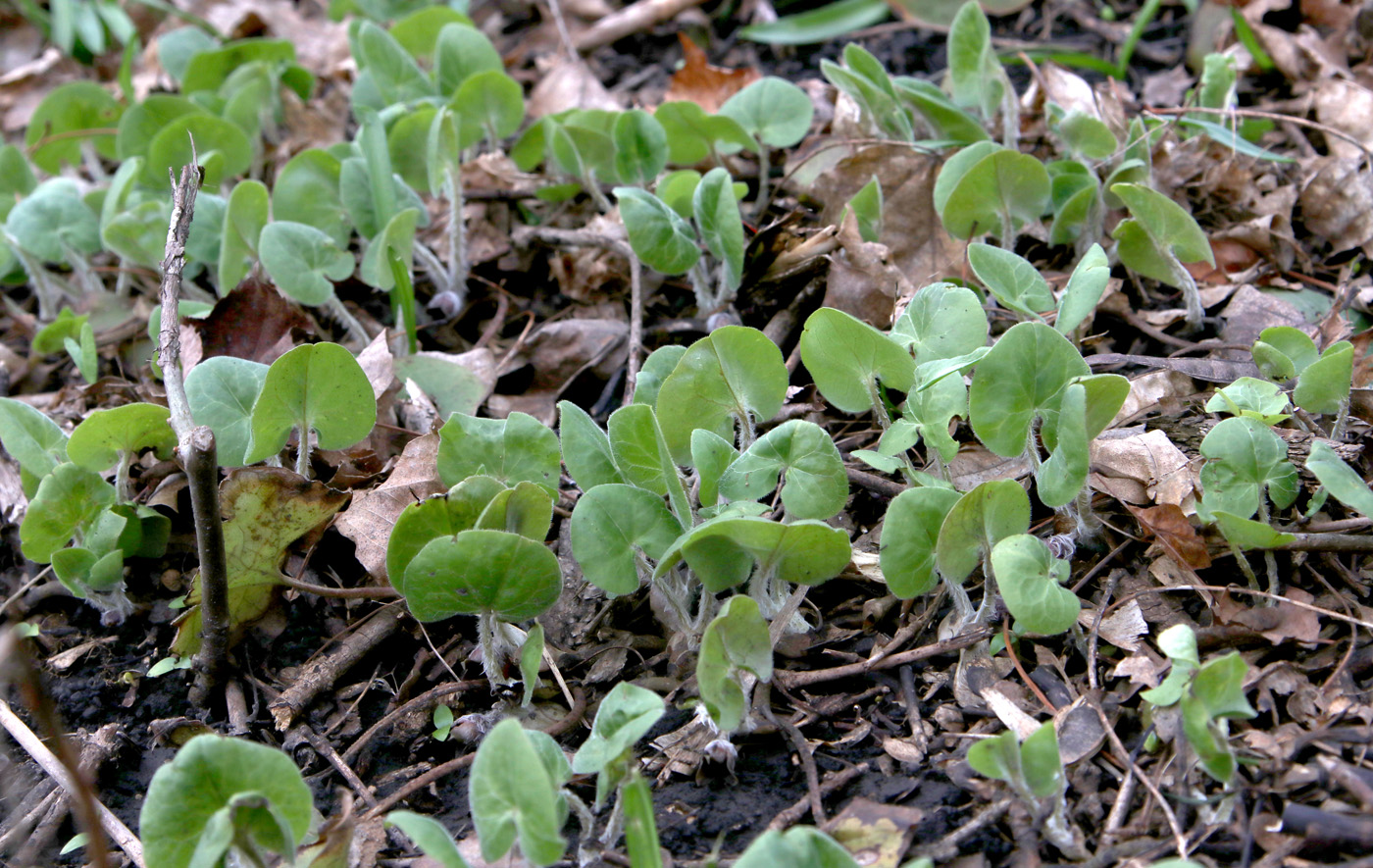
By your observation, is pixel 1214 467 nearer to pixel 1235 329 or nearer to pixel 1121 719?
pixel 1121 719

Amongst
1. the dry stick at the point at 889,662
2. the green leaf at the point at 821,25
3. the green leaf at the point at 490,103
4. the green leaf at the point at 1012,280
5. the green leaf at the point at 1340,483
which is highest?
the green leaf at the point at 490,103

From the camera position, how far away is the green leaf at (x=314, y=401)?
1.58 metres

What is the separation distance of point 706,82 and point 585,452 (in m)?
1.83

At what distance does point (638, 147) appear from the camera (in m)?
2.31

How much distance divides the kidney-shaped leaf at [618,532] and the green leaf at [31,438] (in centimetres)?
104

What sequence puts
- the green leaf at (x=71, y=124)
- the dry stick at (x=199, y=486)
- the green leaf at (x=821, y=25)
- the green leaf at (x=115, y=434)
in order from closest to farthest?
the dry stick at (x=199, y=486), the green leaf at (x=115, y=434), the green leaf at (x=71, y=124), the green leaf at (x=821, y=25)

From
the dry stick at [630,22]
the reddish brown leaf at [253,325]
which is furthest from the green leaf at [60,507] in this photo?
the dry stick at [630,22]

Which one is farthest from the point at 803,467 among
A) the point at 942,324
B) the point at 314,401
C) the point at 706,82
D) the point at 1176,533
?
the point at 706,82

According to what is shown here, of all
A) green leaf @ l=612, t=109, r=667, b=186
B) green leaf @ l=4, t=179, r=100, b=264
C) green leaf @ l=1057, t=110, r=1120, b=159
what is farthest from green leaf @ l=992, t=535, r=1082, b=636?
green leaf @ l=4, t=179, r=100, b=264

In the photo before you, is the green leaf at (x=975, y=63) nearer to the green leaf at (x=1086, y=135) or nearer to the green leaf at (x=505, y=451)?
the green leaf at (x=1086, y=135)

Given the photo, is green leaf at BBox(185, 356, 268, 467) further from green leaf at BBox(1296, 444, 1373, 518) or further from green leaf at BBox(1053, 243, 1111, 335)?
green leaf at BBox(1296, 444, 1373, 518)

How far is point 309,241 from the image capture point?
6.93 feet

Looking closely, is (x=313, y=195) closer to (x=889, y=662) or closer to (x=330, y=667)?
(x=330, y=667)

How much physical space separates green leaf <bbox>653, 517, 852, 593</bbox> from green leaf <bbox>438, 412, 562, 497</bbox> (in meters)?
0.30
